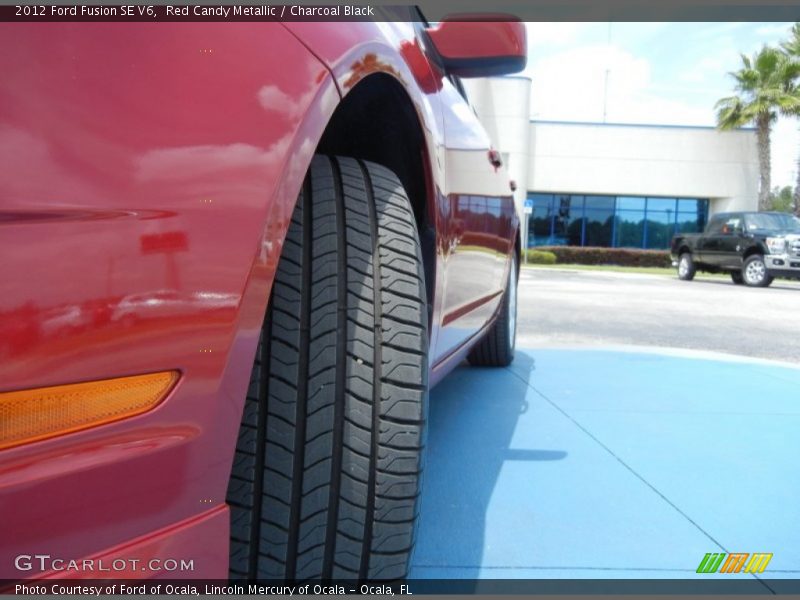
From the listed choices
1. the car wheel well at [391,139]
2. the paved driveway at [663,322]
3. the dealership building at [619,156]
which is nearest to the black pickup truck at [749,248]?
the paved driveway at [663,322]

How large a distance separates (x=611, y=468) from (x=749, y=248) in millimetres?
15440

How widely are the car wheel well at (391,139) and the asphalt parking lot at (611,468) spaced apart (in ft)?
2.15

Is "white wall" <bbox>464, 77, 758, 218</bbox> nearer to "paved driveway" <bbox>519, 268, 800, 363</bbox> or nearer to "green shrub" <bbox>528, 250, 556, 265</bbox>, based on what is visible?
"green shrub" <bbox>528, 250, 556, 265</bbox>

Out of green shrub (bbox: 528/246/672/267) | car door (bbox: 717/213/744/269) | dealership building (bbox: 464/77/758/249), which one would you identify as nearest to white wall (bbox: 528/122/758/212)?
dealership building (bbox: 464/77/758/249)

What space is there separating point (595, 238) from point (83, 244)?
1245 inches

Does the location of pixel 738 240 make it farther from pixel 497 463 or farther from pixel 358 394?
pixel 358 394

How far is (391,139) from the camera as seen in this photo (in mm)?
1612

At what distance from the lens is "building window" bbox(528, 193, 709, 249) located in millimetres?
30281

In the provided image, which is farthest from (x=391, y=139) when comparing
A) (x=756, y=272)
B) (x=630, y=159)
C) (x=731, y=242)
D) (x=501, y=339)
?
(x=630, y=159)

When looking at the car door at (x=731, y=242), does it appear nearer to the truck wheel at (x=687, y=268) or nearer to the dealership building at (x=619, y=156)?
the truck wheel at (x=687, y=268)

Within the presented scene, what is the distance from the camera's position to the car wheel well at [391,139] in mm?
1463

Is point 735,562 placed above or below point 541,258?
above

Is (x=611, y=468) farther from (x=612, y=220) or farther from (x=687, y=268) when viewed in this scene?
(x=612, y=220)

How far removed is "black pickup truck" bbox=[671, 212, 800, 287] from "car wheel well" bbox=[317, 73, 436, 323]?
15.5 m
